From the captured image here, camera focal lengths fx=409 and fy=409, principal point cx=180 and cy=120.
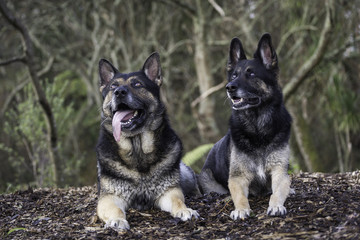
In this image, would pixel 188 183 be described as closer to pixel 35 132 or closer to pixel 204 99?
pixel 35 132

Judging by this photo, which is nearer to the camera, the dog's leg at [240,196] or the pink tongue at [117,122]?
the dog's leg at [240,196]

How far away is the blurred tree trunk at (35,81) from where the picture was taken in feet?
26.2

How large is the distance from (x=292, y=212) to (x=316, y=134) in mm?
11601

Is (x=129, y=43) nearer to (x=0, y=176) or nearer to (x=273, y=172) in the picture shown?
(x=0, y=176)

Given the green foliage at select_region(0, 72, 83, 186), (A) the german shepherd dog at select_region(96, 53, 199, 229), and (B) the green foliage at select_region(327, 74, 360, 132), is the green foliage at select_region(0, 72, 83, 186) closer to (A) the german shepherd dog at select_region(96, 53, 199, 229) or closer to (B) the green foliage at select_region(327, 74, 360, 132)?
(A) the german shepherd dog at select_region(96, 53, 199, 229)

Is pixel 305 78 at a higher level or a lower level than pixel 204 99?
higher

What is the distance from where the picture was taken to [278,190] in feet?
15.3

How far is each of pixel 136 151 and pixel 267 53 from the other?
6.88ft

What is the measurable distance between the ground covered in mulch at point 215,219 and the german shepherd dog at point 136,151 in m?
0.22

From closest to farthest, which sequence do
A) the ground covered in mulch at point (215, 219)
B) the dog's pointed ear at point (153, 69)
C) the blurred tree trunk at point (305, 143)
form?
the ground covered in mulch at point (215, 219)
the dog's pointed ear at point (153, 69)
the blurred tree trunk at point (305, 143)

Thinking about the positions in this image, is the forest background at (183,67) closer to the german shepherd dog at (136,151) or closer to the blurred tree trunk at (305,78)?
the blurred tree trunk at (305,78)

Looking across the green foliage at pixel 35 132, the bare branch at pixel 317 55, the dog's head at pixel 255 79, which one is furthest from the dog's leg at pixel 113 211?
the bare branch at pixel 317 55

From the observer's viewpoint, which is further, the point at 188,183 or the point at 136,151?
the point at 188,183

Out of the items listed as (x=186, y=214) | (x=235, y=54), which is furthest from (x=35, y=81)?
(x=186, y=214)
